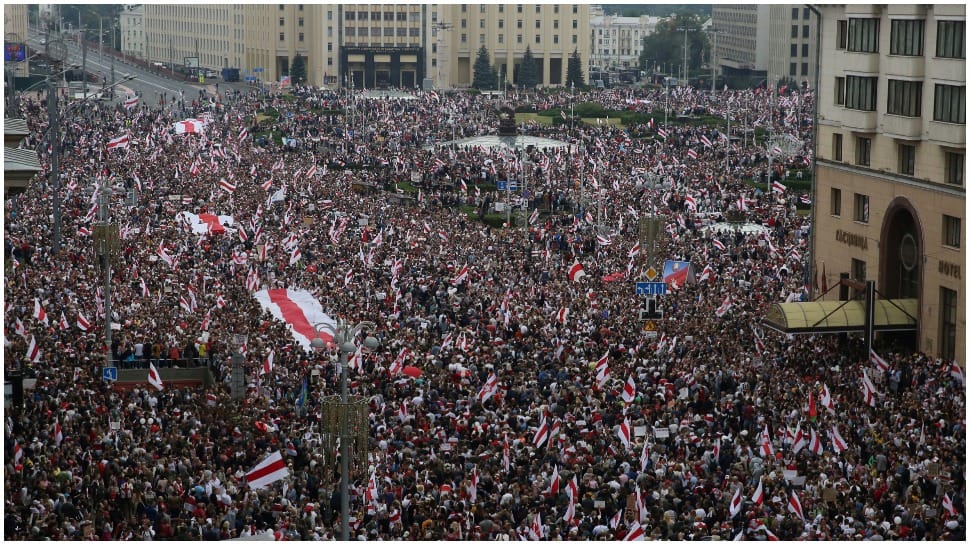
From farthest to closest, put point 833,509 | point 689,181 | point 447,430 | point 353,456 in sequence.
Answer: point 689,181 → point 447,430 → point 353,456 → point 833,509

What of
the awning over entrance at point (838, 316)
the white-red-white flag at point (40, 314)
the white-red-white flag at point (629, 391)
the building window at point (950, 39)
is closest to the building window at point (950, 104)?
the building window at point (950, 39)

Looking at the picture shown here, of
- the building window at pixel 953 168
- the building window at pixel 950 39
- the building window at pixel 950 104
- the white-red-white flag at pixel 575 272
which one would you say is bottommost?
the white-red-white flag at pixel 575 272

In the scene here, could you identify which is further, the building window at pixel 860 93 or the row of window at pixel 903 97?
the building window at pixel 860 93

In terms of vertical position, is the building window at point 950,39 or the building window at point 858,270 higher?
the building window at point 950,39

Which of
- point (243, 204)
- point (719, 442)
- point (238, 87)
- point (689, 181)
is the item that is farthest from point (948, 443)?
point (238, 87)

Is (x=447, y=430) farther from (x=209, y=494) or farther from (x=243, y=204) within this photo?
(x=243, y=204)

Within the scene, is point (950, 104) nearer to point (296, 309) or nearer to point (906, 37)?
point (906, 37)

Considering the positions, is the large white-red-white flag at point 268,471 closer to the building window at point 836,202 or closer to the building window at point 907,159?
the building window at point 907,159

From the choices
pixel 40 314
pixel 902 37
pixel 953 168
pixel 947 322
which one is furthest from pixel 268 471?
pixel 902 37
